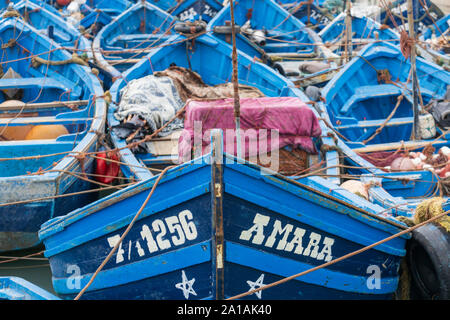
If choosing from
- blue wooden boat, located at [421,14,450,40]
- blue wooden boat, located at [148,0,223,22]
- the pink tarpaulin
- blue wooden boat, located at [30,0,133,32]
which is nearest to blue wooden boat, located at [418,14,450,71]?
blue wooden boat, located at [421,14,450,40]

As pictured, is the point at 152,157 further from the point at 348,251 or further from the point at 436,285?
the point at 436,285

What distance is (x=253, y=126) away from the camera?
5.81m

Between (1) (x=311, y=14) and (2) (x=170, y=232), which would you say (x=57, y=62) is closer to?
(2) (x=170, y=232)

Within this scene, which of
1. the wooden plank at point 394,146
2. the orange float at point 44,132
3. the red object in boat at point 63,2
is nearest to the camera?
the wooden plank at point 394,146

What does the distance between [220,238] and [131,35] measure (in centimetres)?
923

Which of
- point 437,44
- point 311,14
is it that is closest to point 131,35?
point 311,14

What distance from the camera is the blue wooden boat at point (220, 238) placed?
151 inches

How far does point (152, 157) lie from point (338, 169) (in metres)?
2.20

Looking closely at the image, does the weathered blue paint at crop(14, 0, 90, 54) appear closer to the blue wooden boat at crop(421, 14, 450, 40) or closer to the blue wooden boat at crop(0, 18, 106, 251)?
the blue wooden boat at crop(0, 18, 106, 251)

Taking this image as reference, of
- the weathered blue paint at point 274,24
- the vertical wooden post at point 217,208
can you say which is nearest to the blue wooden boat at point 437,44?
the weathered blue paint at point 274,24

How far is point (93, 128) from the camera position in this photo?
6.72 m

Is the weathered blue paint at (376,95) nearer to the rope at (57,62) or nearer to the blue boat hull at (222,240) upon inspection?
the blue boat hull at (222,240)

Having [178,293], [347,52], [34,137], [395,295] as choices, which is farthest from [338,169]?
[347,52]

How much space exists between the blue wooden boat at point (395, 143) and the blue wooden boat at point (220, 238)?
13.8 inches
